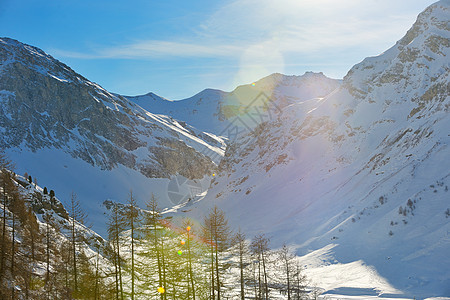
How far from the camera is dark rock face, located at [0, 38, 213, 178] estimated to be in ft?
380

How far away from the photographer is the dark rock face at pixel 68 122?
380ft

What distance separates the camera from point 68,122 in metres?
131

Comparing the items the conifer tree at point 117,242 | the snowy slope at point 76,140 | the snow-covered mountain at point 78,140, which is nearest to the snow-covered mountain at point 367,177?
the conifer tree at point 117,242

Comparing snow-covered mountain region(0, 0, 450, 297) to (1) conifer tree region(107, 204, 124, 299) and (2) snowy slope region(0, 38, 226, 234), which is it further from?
(1) conifer tree region(107, 204, 124, 299)

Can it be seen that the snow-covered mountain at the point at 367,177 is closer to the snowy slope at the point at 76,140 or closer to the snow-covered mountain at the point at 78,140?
the snow-covered mountain at the point at 78,140

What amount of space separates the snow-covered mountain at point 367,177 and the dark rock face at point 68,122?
44486 millimetres

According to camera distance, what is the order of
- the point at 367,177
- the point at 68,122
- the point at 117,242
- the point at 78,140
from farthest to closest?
the point at 68,122 → the point at 78,140 → the point at 367,177 → the point at 117,242

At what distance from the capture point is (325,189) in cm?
6500

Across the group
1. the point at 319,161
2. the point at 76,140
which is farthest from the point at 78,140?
the point at 319,161

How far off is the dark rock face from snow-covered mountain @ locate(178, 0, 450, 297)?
4449 cm

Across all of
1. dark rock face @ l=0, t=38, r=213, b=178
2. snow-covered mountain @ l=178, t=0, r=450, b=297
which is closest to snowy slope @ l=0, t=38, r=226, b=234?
dark rock face @ l=0, t=38, r=213, b=178

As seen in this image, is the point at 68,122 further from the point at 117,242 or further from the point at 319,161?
the point at 117,242

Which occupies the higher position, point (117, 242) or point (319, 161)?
point (319, 161)

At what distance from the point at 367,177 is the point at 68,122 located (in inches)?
4603
